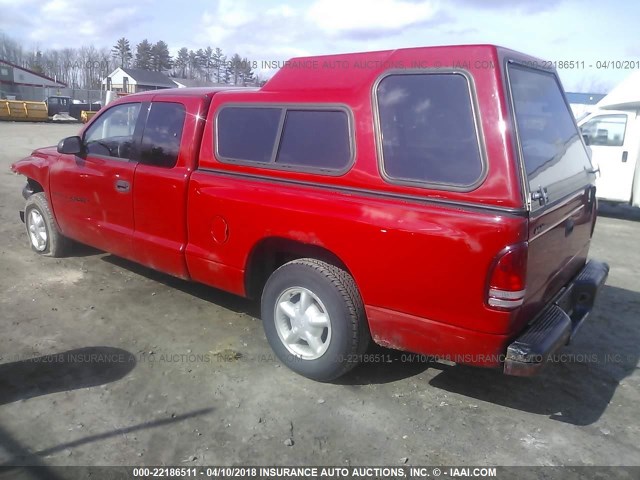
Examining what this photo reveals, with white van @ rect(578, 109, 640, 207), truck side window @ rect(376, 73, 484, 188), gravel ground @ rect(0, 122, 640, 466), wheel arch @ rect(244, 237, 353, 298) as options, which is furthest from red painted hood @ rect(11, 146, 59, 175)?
white van @ rect(578, 109, 640, 207)

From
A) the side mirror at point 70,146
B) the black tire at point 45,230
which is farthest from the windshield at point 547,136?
the black tire at point 45,230

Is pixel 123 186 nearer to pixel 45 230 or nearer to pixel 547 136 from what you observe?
pixel 45 230

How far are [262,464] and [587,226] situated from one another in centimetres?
289

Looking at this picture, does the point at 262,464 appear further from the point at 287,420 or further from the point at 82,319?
the point at 82,319

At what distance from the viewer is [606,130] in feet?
32.6

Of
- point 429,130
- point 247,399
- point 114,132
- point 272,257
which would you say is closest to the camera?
point 429,130

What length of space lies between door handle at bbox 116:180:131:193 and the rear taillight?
124 inches

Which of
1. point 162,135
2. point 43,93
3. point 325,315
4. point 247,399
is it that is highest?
point 43,93

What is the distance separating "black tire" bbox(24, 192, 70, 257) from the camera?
18.9 feet

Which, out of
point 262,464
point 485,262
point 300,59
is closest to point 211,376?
point 262,464

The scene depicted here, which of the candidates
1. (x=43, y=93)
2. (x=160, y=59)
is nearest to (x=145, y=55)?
(x=160, y=59)

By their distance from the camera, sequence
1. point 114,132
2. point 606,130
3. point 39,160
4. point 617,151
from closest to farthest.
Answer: point 114,132 → point 39,160 → point 617,151 → point 606,130

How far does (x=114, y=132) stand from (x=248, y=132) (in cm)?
177

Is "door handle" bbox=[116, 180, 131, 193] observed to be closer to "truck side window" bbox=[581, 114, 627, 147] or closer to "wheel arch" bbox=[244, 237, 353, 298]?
"wheel arch" bbox=[244, 237, 353, 298]
